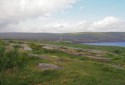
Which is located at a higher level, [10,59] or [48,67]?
[10,59]

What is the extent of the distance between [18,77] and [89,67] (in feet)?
34.8

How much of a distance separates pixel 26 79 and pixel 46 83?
10.3ft

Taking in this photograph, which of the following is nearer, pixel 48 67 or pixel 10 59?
pixel 10 59

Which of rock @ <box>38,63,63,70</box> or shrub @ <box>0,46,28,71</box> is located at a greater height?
shrub @ <box>0,46,28,71</box>

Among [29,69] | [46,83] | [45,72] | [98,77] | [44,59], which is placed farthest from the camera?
[44,59]

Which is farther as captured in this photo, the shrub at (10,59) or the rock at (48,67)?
the rock at (48,67)

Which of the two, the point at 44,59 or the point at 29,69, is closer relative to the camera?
the point at 29,69

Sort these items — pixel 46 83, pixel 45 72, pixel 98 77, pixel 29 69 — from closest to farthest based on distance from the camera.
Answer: pixel 46 83 → pixel 98 77 → pixel 45 72 → pixel 29 69

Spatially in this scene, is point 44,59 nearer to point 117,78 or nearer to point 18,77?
point 18,77

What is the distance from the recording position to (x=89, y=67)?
121ft

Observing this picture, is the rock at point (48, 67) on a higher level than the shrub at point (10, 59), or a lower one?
lower

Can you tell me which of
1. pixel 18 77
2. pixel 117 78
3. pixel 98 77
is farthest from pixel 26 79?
pixel 117 78

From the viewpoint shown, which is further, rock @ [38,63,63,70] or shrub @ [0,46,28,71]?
rock @ [38,63,63,70]

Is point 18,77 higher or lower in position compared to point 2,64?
lower
